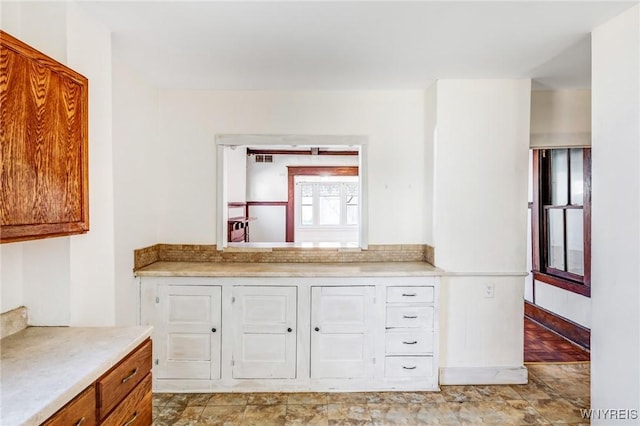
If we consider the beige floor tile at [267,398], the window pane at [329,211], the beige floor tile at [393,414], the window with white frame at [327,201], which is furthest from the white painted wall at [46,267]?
the window pane at [329,211]

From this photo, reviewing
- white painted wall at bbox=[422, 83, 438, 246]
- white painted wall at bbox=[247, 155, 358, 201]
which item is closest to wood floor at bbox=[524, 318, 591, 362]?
white painted wall at bbox=[422, 83, 438, 246]

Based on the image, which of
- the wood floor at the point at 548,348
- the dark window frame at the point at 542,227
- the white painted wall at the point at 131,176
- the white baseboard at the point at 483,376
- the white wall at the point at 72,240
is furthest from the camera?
the dark window frame at the point at 542,227

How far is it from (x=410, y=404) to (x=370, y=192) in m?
1.78

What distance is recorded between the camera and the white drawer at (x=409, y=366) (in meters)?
2.93

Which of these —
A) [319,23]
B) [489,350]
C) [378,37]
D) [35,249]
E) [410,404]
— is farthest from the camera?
[489,350]

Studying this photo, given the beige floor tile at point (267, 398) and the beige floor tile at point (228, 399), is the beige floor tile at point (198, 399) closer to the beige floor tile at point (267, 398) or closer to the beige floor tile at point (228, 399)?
the beige floor tile at point (228, 399)

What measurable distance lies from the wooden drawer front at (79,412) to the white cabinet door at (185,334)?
1.53 m

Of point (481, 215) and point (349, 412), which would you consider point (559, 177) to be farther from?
point (349, 412)

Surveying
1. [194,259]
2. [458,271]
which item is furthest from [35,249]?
[458,271]

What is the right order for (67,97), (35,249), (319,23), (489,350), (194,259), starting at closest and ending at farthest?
(67,97) → (35,249) → (319,23) → (489,350) → (194,259)

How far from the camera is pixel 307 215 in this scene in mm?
7594

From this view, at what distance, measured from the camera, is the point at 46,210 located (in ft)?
5.03

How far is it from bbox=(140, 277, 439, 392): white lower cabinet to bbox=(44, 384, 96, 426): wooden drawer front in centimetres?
152

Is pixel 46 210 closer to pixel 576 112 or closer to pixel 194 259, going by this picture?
pixel 194 259
